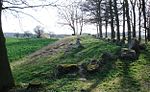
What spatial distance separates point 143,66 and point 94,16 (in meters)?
44.7

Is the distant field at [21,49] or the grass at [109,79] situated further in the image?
the distant field at [21,49]

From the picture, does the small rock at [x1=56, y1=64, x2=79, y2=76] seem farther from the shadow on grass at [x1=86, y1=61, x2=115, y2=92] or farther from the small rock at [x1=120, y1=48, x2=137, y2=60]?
the small rock at [x1=120, y1=48, x2=137, y2=60]

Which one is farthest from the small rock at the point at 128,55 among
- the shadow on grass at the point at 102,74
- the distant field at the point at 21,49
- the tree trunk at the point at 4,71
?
the distant field at the point at 21,49

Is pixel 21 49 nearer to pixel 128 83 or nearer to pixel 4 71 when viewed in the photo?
pixel 4 71

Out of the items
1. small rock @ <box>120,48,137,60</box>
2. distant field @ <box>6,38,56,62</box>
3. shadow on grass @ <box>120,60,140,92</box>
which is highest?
small rock @ <box>120,48,137,60</box>

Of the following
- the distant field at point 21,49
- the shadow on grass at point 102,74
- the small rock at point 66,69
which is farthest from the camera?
the distant field at point 21,49

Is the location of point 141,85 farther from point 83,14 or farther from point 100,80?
point 83,14

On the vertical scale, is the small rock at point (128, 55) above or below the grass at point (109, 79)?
above

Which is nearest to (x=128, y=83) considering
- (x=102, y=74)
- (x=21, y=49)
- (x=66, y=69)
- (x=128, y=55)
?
(x=102, y=74)

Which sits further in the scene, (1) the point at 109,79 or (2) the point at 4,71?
(1) the point at 109,79

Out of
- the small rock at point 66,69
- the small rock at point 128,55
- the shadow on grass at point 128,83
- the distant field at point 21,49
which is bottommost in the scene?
the distant field at point 21,49

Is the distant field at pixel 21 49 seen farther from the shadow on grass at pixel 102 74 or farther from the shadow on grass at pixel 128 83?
the shadow on grass at pixel 128 83

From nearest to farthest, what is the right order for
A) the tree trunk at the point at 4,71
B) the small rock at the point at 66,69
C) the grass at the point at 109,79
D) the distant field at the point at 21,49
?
the grass at the point at 109,79
the tree trunk at the point at 4,71
the small rock at the point at 66,69
the distant field at the point at 21,49

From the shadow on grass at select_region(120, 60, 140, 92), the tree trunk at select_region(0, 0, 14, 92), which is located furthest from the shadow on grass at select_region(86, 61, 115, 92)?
the tree trunk at select_region(0, 0, 14, 92)
